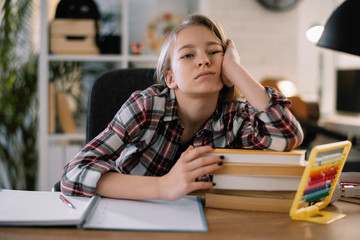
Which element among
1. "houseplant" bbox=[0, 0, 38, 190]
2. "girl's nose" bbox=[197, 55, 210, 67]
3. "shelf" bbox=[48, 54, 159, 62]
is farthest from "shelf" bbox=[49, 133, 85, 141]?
"girl's nose" bbox=[197, 55, 210, 67]

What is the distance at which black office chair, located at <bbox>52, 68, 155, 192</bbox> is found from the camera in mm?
1435

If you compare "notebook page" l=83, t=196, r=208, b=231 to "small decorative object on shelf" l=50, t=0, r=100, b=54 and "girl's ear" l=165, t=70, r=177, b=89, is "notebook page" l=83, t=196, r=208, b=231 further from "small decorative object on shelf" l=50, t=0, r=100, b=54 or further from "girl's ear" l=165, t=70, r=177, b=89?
"small decorative object on shelf" l=50, t=0, r=100, b=54

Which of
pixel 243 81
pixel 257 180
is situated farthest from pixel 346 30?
pixel 257 180

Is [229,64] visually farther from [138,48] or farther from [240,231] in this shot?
[138,48]

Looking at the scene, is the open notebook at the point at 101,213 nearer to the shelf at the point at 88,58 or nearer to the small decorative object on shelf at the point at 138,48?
the shelf at the point at 88,58

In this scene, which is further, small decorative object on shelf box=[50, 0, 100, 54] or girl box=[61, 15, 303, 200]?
small decorative object on shelf box=[50, 0, 100, 54]

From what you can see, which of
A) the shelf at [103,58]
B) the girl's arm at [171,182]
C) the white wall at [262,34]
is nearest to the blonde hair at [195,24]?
the girl's arm at [171,182]

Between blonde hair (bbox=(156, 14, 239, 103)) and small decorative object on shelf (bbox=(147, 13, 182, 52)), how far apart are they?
1.68 m

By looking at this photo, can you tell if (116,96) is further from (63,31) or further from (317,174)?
(63,31)

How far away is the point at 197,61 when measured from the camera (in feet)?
3.37

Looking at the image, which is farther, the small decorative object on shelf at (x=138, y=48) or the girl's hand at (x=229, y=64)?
the small decorative object on shelf at (x=138, y=48)

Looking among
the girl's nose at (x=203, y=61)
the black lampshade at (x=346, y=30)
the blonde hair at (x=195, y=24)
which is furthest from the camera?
the blonde hair at (x=195, y=24)

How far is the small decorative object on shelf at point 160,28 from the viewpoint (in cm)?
285

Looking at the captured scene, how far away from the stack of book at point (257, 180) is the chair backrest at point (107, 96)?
2.30ft
